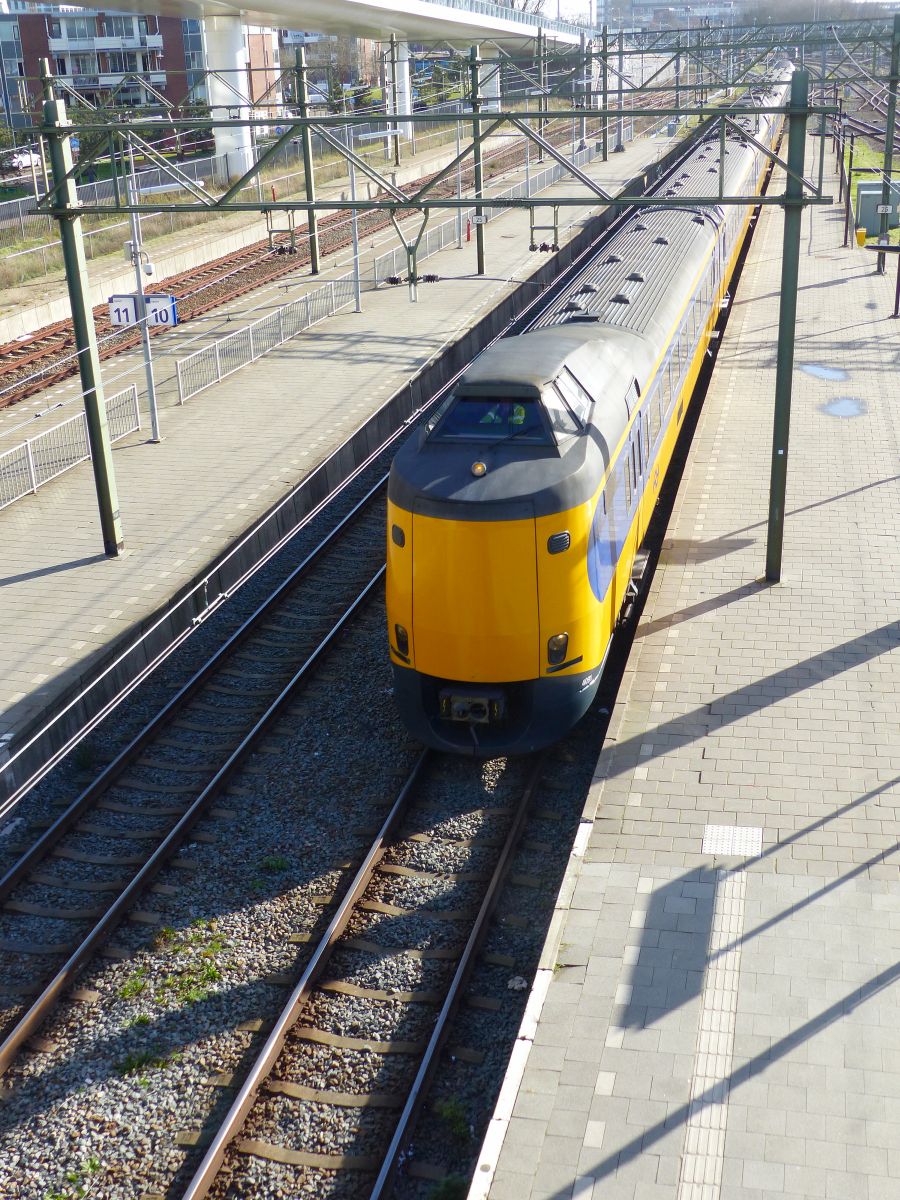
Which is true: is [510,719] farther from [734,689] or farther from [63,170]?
[63,170]

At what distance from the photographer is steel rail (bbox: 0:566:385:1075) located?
7398mm

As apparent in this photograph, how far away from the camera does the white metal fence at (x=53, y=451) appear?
16156 millimetres

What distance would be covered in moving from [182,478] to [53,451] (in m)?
2.28

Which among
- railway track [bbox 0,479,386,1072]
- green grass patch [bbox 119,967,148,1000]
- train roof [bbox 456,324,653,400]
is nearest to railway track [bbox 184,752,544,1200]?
green grass patch [bbox 119,967,148,1000]

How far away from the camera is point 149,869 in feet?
28.8

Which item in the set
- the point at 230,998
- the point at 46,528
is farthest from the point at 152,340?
the point at 230,998

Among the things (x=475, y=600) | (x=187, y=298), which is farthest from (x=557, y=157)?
(x=187, y=298)

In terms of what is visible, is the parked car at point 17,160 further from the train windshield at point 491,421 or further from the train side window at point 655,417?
the train windshield at point 491,421

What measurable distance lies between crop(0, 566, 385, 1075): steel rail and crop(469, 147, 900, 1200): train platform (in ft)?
10.1

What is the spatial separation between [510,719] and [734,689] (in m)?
2.32

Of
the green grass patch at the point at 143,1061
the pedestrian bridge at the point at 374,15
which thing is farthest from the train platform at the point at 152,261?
the green grass patch at the point at 143,1061

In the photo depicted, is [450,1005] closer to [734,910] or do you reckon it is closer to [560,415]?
[734,910]

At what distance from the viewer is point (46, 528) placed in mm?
15164

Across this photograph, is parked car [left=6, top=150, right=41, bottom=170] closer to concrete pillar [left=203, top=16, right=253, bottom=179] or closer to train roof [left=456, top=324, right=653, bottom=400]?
concrete pillar [left=203, top=16, right=253, bottom=179]
